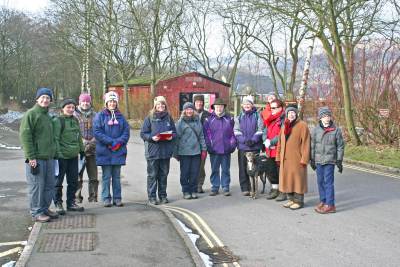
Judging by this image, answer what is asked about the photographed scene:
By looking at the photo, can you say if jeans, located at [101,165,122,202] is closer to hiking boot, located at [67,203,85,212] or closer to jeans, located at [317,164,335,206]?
hiking boot, located at [67,203,85,212]

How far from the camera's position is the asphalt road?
21.0ft

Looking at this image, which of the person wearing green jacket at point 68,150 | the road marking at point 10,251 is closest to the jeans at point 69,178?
the person wearing green jacket at point 68,150

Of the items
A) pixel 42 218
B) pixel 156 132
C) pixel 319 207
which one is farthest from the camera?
pixel 156 132

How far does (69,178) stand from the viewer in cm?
836

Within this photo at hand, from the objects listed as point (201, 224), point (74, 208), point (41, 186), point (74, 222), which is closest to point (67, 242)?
point (74, 222)

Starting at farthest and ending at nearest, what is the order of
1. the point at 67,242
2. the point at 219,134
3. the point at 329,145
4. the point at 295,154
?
1. the point at 219,134
2. the point at 295,154
3. the point at 329,145
4. the point at 67,242

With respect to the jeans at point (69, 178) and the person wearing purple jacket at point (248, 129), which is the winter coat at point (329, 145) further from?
the jeans at point (69, 178)

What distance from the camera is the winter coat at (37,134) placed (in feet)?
23.3

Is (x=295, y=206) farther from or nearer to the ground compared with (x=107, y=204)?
nearer to the ground

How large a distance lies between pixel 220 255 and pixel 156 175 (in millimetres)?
3137

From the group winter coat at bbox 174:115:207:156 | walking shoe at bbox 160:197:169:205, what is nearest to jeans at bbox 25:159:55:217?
walking shoe at bbox 160:197:169:205

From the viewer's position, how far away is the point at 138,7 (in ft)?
110

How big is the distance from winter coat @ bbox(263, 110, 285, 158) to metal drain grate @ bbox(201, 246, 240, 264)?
317 centimetres

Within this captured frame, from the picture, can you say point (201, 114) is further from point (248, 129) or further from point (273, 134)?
point (273, 134)
